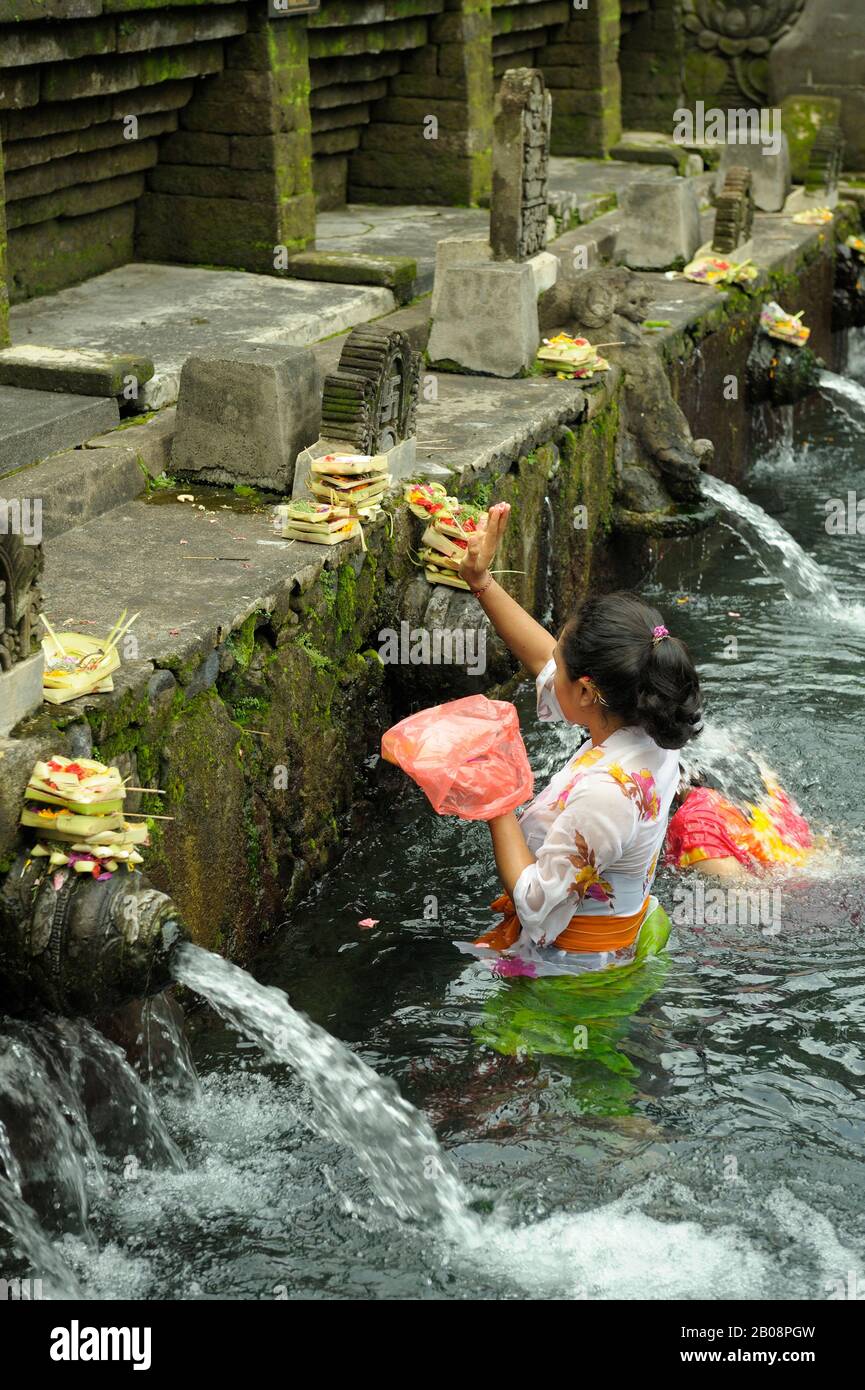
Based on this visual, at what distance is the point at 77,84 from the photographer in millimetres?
8648

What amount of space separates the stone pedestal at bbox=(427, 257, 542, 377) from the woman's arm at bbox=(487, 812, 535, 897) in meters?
4.53

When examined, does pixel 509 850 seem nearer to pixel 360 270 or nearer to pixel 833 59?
pixel 360 270

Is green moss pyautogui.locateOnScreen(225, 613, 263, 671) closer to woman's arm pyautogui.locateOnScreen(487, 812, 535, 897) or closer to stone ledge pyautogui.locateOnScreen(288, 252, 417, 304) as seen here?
woman's arm pyautogui.locateOnScreen(487, 812, 535, 897)

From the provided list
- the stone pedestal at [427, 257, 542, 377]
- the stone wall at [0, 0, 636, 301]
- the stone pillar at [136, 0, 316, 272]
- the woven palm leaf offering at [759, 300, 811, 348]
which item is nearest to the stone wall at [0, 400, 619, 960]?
the stone pedestal at [427, 257, 542, 377]

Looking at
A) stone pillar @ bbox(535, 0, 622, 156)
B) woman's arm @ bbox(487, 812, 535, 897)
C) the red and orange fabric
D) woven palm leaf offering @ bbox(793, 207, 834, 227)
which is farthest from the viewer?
stone pillar @ bbox(535, 0, 622, 156)

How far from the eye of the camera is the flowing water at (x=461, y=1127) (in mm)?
3908

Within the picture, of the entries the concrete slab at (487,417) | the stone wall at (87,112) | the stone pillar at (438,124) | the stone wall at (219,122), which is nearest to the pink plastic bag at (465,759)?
the concrete slab at (487,417)

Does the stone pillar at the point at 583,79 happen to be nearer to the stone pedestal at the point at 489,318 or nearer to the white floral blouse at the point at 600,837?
the stone pedestal at the point at 489,318

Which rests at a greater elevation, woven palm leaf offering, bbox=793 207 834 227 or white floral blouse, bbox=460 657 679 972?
woven palm leaf offering, bbox=793 207 834 227

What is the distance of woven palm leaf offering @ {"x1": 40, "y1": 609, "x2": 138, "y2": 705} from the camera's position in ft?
14.6

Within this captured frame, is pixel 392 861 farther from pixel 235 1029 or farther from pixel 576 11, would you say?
pixel 576 11

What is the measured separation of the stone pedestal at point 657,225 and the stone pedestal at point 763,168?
8.35 feet

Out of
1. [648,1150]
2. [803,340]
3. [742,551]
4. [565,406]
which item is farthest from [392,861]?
[803,340]

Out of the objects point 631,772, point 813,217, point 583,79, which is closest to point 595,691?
point 631,772
